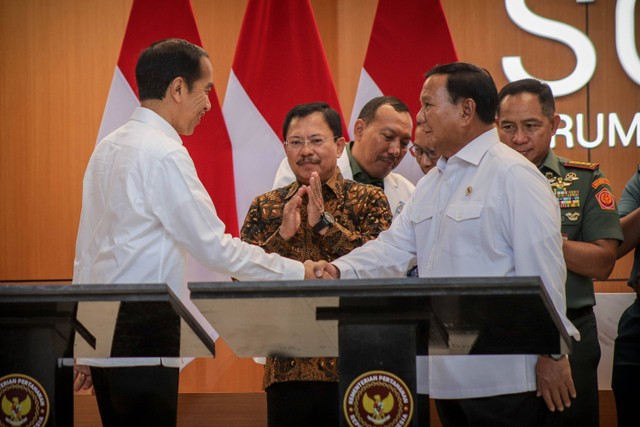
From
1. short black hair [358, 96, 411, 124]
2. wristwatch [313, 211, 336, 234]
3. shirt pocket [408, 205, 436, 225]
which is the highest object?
short black hair [358, 96, 411, 124]

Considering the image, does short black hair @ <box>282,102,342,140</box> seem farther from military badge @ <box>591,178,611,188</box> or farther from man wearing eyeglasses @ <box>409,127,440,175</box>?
military badge @ <box>591,178,611,188</box>

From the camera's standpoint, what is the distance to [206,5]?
5152 millimetres

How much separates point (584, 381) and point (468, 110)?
1.09 m

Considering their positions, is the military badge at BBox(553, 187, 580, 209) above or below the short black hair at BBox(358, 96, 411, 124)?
below

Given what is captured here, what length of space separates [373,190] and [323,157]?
0.71ft

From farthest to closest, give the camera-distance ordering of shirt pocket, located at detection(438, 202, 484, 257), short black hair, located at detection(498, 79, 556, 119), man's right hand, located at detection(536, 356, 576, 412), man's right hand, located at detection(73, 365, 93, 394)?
short black hair, located at detection(498, 79, 556, 119)
man's right hand, located at detection(73, 365, 93, 394)
shirt pocket, located at detection(438, 202, 484, 257)
man's right hand, located at detection(536, 356, 576, 412)

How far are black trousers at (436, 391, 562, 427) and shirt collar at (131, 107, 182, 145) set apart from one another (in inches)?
46.3

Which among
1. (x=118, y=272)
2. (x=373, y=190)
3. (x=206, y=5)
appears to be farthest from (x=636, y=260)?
(x=206, y=5)

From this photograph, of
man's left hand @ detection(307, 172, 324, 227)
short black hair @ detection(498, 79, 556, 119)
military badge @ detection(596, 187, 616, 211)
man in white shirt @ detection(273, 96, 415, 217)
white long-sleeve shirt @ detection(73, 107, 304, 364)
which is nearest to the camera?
white long-sleeve shirt @ detection(73, 107, 304, 364)

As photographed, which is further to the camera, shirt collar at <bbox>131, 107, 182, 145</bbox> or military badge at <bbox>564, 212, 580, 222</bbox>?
military badge at <bbox>564, 212, 580, 222</bbox>

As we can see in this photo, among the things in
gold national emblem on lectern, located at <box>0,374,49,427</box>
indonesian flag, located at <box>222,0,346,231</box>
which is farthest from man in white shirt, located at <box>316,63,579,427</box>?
indonesian flag, located at <box>222,0,346,231</box>

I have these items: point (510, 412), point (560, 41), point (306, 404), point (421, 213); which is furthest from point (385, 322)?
point (560, 41)

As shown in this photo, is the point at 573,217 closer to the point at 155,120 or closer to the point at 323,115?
the point at 323,115

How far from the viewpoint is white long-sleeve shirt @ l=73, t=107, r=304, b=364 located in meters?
2.64
